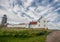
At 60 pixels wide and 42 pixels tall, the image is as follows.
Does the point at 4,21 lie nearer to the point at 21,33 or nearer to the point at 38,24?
the point at 21,33

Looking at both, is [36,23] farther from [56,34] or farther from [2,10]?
[2,10]

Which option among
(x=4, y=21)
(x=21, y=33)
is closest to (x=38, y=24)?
(x=21, y=33)

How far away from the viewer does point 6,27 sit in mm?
7609

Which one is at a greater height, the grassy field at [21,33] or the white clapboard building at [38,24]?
the white clapboard building at [38,24]

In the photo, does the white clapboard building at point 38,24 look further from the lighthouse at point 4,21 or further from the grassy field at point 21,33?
the lighthouse at point 4,21

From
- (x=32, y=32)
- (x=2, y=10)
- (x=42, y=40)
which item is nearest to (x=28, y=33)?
(x=32, y=32)

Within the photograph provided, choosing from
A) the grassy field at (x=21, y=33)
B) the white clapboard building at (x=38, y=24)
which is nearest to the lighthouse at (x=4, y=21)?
the grassy field at (x=21, y=33)

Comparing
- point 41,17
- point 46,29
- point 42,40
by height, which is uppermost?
point 41,17

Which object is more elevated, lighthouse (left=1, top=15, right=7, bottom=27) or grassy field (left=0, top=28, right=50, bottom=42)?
lighthouse (left=1, top=15, right=7, bottom=27)

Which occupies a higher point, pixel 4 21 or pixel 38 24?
pixel 4 21

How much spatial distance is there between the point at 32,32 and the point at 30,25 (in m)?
0.39

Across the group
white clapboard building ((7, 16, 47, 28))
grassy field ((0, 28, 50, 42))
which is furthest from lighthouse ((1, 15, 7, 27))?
white clapboard building ((7, 16, 47, 28))

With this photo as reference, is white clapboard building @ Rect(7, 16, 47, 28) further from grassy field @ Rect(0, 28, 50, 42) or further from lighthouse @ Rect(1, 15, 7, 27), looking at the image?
lighthouse @ Rect(1, 15, 7, 27)

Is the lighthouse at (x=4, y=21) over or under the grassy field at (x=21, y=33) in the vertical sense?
over
